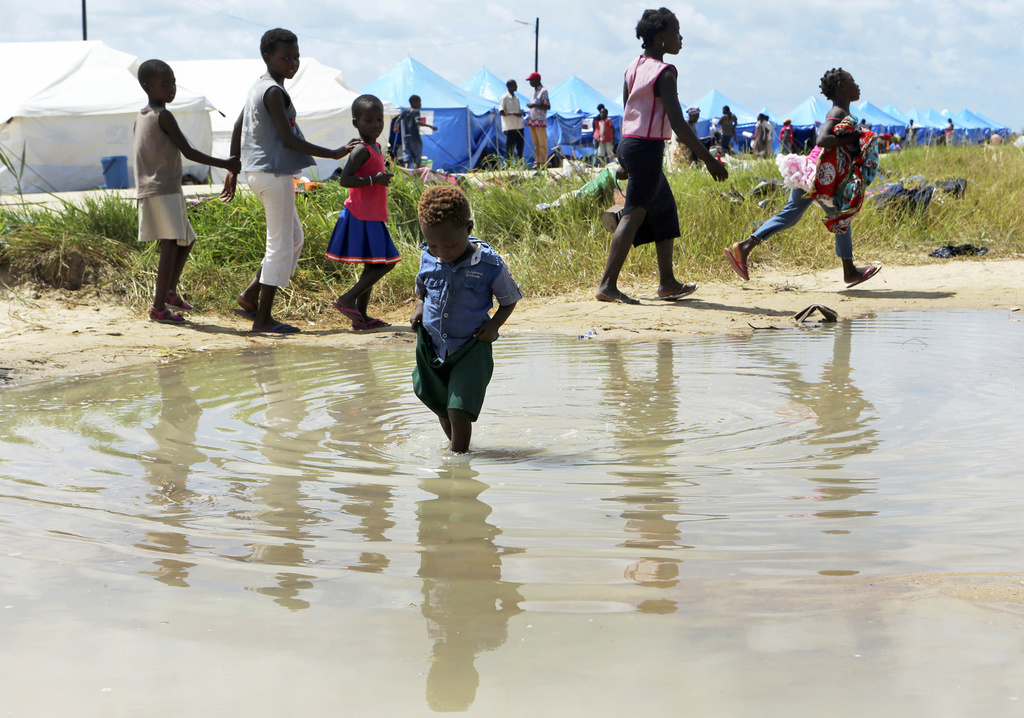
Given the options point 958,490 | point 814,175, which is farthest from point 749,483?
point 814,175

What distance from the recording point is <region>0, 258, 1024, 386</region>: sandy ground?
5.88 m

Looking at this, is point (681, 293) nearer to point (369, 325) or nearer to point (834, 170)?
point (834, 170)

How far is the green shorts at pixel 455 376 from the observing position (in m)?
3.51

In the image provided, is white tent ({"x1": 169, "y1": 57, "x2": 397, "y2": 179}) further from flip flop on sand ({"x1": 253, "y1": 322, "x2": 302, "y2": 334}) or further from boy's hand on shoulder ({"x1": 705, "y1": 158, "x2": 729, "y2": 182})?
boy's hand on shoulder ({"x1": 705, "y1": 158, "x2": 729, "y2": 182})

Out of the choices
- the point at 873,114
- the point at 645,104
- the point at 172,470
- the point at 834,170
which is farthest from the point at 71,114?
the point at 873,114

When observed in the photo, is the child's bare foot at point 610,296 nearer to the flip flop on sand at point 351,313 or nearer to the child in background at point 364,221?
the child in background at point 364,221

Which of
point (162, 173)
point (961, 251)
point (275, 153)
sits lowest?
point (961, 251)

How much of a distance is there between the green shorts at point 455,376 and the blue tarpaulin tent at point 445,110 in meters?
20.2

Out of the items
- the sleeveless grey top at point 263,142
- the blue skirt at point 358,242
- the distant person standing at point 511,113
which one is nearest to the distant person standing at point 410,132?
the distant person standing at point 511,113

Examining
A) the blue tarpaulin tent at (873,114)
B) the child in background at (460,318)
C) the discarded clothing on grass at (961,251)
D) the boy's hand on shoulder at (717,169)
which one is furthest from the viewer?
the blue tarpaulin tent at (873,114)

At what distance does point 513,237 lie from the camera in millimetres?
8992

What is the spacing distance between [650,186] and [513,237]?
2.34 m

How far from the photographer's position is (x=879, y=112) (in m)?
43.1

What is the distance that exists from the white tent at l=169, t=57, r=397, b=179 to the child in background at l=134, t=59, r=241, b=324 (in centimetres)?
1439
